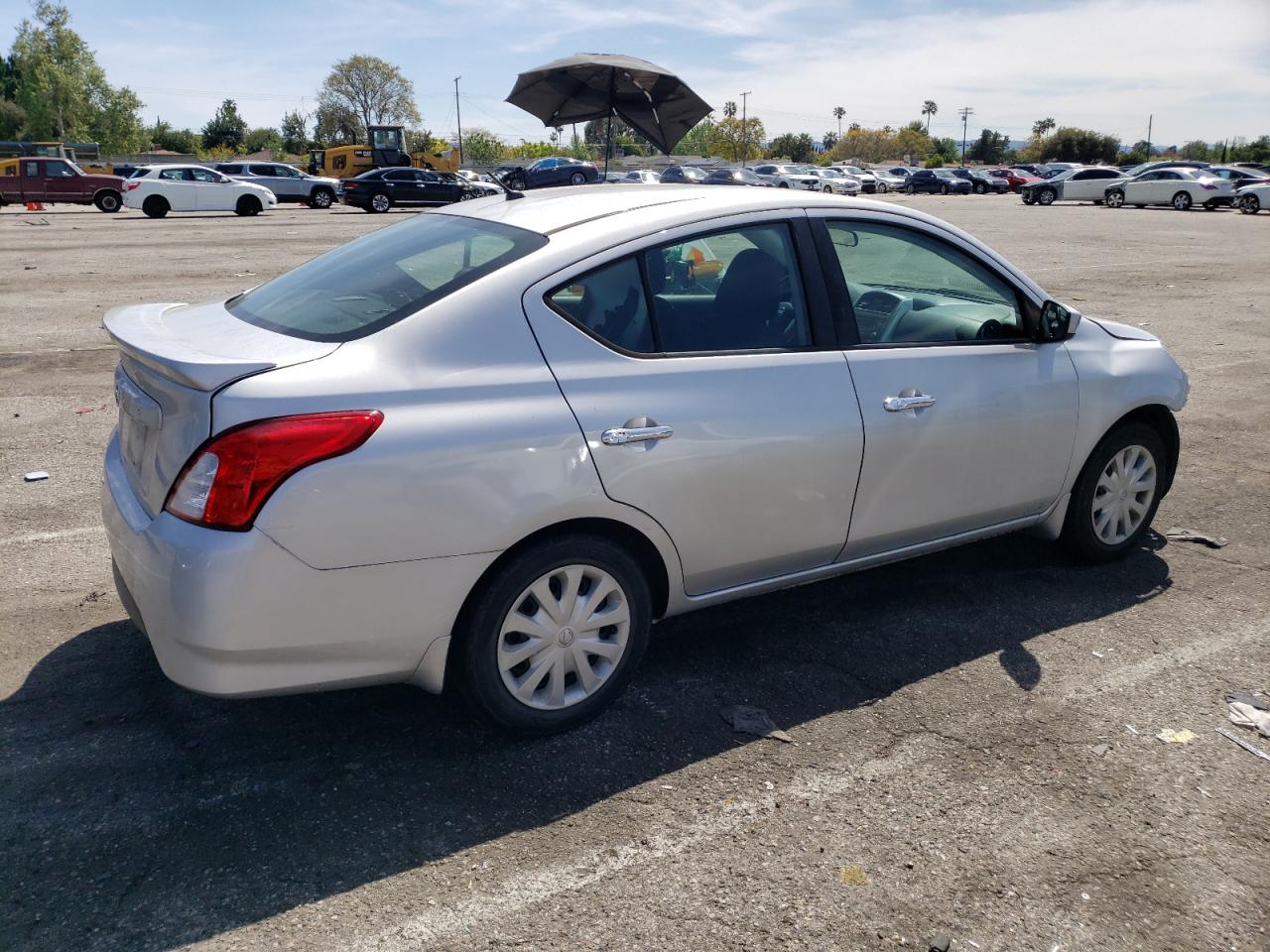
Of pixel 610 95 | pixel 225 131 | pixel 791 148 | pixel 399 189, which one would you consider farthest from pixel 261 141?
pixel 610 95

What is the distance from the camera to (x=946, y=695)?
376 centimetres

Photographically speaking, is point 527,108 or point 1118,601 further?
point 527,108

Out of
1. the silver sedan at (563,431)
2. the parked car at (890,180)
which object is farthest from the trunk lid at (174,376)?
the parked car at (890,180)

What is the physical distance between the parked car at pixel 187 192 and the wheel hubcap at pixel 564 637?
107 feet

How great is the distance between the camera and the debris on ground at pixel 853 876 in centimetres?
279

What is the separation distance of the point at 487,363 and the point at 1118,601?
3.03m

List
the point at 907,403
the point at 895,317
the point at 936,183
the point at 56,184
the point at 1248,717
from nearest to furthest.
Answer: the point at 1248,717, the point at 907,403, the point at 895,317, the point at 56,184, the point at 936,183

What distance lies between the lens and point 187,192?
32156 millimetres

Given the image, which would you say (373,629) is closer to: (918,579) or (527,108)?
(918,579)

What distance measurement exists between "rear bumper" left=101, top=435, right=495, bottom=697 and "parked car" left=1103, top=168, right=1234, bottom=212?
44.2 metres

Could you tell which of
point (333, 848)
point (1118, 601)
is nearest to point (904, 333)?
point (1118, 601)

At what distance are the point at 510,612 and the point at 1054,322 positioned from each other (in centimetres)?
264

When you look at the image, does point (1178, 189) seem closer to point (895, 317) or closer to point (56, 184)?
point (56, 184)

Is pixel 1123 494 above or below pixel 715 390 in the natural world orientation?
below
